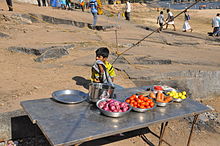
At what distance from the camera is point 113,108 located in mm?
2395

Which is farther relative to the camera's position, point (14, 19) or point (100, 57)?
point (14, 19)

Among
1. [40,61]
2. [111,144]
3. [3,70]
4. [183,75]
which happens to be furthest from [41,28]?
[111,144]

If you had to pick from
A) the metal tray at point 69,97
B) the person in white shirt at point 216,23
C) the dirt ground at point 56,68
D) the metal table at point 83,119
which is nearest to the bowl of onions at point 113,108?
the metal table at point 83,119

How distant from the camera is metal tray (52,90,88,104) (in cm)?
268

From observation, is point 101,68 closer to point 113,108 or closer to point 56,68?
point 113,108

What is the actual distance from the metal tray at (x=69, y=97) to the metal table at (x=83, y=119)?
5cm

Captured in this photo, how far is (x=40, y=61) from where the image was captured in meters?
6.30

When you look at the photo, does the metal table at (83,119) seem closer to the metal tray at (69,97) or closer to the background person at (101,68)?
the metal tray at (69,97)

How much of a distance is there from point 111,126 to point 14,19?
9745mm

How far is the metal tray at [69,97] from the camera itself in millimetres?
2680

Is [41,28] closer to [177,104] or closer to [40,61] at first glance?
[40,61]

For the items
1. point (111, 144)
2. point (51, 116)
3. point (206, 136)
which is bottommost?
point (206, 136)

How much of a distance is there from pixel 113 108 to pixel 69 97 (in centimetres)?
72

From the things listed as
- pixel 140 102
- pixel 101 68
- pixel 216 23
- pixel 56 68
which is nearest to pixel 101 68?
pixel 101 68
